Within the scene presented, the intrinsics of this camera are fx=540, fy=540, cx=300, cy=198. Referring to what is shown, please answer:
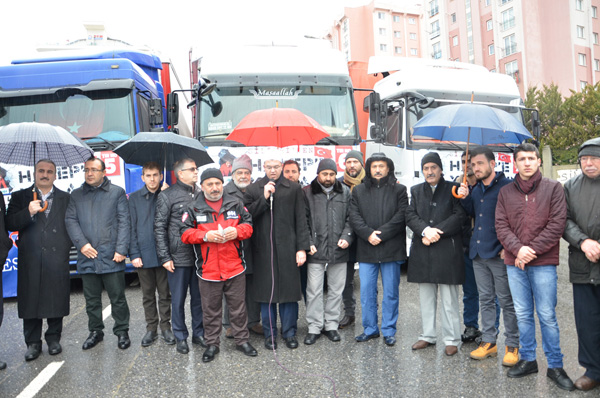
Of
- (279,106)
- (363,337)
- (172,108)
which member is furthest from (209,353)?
(172,108)

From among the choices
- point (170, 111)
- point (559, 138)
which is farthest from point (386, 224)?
point (559, 138)

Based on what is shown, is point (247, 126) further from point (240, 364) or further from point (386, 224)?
point (240, 364)

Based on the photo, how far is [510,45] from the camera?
134 ft

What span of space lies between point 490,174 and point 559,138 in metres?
25.2

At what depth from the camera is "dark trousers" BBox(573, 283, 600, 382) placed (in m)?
4.02

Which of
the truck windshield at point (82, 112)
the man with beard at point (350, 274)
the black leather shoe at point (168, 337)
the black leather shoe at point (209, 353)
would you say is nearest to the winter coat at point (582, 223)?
the man with beard at point (350, 274)

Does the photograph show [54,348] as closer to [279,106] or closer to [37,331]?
[37,331]

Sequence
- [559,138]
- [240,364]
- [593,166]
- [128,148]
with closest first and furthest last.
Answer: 1. [593,166]
2. [240,364]
3. [128,148]
4. [559,138]

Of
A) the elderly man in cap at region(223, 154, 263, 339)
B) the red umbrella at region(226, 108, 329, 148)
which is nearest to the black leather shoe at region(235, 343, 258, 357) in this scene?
the elderly man in cap at region(223, 154, 263, 339)

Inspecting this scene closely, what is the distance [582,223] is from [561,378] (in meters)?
1.18

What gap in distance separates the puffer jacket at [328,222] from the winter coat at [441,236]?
69 cm

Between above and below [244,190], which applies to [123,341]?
below

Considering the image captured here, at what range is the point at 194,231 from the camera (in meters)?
4.90

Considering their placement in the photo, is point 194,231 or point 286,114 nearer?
point 194,231
